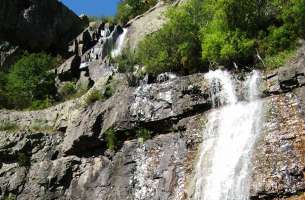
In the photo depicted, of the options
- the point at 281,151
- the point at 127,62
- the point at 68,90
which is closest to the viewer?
the point at 281,151

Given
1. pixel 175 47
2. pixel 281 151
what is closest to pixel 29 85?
pixel 175 47

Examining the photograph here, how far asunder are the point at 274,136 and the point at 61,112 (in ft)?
42.7

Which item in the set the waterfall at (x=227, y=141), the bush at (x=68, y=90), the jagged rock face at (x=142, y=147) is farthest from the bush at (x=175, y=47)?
the bush at (x=68, y=90)

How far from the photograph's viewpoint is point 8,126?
29.7 metres

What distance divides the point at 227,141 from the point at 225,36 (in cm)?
689

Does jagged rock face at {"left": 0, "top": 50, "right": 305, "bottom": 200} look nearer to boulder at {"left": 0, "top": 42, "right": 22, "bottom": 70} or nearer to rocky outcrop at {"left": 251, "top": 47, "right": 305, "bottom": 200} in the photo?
rocky outcrop at {"left": 251, "top": 47, "right": 305, "bottom": 200}

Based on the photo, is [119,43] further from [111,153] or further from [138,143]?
[138,143]

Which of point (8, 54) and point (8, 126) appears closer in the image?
point (8, 126)

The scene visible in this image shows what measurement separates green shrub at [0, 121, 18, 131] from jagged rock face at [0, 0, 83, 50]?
16093 mm

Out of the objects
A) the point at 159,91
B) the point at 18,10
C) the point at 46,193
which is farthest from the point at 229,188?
the point at 18,10

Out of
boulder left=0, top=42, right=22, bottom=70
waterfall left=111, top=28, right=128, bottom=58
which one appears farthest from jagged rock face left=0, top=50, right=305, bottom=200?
boulder left=0, top=42, right=22, bottom=70

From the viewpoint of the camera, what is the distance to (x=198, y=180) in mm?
20984

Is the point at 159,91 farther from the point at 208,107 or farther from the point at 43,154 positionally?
the point at 43,154

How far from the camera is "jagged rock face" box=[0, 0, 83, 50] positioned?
146 feet
